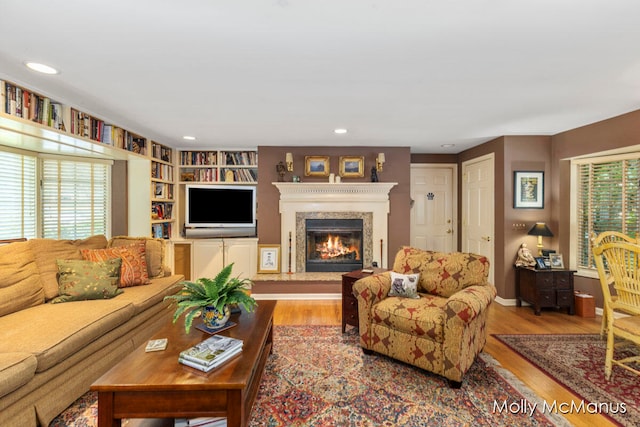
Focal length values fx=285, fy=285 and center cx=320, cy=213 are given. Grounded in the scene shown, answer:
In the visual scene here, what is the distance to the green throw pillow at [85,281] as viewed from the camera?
2.34 m

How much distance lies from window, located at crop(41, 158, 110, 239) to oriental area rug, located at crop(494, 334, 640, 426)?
5.16m

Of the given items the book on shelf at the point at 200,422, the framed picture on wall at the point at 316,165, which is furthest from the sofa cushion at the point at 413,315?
the framed picture on wall at the point at 316,165

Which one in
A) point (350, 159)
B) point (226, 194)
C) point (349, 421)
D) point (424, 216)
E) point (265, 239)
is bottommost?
point (349, 421)

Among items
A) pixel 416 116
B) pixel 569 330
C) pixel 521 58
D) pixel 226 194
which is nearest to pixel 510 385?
pixel 569 330

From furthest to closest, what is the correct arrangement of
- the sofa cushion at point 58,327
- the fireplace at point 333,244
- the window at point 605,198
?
the fireplace at point 333,244 < the window at point 605,198 < the sofa cushion at point 58,327

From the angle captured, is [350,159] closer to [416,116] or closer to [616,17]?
[416,116]

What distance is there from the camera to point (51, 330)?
1781 millimetres

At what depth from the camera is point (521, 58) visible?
1856 millimetres

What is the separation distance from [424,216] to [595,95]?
2.88 m

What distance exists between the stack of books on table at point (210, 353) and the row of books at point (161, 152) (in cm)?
344

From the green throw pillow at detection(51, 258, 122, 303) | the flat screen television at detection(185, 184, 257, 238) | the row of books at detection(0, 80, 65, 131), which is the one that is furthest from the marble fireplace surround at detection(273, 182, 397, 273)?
the row of books at detection(0, 80, 65, 131)

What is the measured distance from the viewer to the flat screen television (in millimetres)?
4465

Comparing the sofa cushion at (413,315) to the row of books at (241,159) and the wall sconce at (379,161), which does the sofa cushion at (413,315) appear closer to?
the wall sconce at (379,161)

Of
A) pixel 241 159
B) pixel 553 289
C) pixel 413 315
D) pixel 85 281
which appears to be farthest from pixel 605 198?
pixel 85 281
